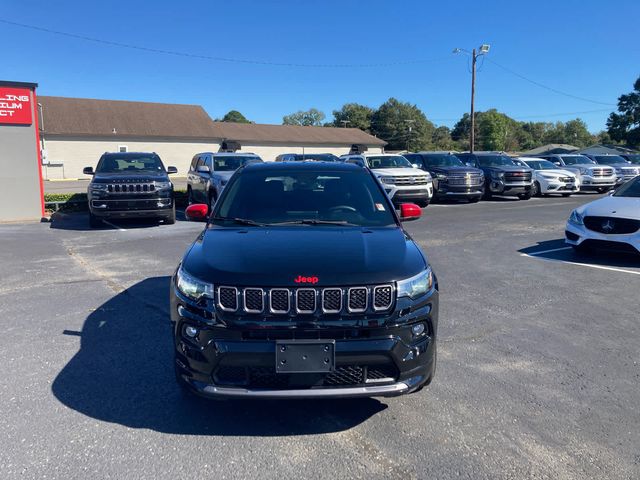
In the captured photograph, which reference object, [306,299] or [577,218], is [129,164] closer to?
[577,218]

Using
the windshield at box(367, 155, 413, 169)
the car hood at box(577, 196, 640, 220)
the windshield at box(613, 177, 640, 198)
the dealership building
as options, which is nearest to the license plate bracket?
the car hood at box(577, 196, 640, 220)

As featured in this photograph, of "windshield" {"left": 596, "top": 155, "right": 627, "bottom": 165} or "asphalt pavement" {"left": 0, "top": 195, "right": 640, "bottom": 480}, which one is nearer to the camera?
"asphalt pavement" {"left": 0, "top": 195, "right": 640, "bottom": 480}

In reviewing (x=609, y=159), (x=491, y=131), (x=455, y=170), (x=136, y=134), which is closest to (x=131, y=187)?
(x=455, y=170)

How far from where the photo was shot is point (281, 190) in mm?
4852

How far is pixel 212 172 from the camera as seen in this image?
47.0ft

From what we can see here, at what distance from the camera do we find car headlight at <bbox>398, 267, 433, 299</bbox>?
3.29 metres

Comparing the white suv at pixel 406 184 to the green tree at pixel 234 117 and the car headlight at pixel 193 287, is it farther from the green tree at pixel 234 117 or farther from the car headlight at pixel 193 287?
the green tree at pixel 234 117

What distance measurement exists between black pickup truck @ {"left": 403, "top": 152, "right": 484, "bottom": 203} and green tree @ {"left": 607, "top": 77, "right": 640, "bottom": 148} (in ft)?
168

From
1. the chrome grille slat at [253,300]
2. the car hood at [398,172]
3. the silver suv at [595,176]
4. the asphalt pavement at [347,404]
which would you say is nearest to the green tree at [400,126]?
the silver suv at [595,176]

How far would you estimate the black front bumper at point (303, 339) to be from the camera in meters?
3.13

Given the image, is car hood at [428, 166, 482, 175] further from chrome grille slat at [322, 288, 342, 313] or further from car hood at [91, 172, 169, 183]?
chrome grille slat at [322, 288, 342, 313]

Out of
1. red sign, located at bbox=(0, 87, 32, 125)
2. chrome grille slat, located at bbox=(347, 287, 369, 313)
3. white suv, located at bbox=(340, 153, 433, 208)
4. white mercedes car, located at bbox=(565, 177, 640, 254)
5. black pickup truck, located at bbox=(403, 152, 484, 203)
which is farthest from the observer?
black pickup truck, located at bbox=(403, 152, 484, 203)

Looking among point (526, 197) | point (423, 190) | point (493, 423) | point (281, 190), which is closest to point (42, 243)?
point (281, 190)

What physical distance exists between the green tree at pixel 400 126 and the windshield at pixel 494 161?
72.1 metres
